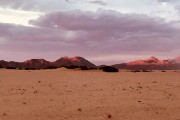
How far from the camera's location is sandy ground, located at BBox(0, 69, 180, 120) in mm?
16645

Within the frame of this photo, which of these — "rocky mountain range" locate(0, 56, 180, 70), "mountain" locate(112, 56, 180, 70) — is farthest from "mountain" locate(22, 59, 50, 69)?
"mountain" locate(112, 56, 180, 70)

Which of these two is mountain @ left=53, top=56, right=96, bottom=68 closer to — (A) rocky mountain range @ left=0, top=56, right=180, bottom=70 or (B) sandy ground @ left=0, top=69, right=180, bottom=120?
(A) rocky mountain range @ left=0, top=56, right=180, bottom=70

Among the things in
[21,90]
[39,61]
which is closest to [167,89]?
[21,90]

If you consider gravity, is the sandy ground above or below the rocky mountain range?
below

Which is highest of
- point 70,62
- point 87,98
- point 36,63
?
point 70,62

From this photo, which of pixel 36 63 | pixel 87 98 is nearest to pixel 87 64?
pixel 36 63

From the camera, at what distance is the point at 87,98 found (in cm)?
2058

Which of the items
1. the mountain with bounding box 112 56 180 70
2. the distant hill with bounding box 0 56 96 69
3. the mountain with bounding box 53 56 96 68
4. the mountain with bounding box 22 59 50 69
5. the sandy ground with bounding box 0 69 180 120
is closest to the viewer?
the sandy ground with bounding box 0 69 180 120

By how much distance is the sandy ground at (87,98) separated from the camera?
655 inches

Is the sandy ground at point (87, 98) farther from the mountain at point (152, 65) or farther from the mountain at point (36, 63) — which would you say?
the mountain at point (152, 65)

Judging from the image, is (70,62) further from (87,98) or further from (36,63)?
(87,98)

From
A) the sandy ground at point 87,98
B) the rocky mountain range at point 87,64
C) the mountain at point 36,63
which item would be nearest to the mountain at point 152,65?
the rocky mountain range at point 87,64

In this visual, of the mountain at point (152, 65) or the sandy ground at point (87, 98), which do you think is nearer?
the sandy ground at point (87, 98)

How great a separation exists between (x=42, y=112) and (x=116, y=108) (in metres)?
3.81
